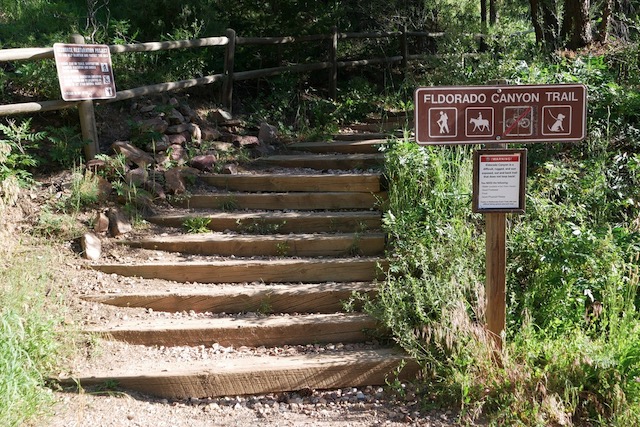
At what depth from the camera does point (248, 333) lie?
14.3 ft

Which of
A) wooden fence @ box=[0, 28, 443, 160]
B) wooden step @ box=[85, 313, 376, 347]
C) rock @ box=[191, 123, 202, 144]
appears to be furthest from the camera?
rock @ box=[191, 123, 202, 144]

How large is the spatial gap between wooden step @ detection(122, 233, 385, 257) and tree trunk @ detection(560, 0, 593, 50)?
4.09 m

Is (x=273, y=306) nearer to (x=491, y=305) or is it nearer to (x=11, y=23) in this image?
(x=491, y=305)

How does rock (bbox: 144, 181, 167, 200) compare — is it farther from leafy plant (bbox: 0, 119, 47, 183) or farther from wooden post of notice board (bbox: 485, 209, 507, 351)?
wooden post of notice board (bbox: 485, 209, 507, 351)

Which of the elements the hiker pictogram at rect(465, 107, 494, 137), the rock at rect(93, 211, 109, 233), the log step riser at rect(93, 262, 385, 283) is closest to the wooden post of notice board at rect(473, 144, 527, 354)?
the hiker pictogram at rect(465, 107, 494, 137)

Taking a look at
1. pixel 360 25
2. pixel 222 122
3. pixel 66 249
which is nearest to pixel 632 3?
pixel 360 25

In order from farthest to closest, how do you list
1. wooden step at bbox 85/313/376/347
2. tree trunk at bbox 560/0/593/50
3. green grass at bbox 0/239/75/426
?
1. tree trunk at bbox 560/0/593/50
2. wooden step at bbox 85/313/376/347
3. green grass at bbox 0/239/75/426

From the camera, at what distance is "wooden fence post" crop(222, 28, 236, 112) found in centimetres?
757

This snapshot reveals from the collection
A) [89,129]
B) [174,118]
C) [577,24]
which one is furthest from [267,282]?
[577,24]

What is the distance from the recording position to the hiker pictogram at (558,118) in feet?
11.5

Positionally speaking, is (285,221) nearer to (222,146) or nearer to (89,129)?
(222,146)

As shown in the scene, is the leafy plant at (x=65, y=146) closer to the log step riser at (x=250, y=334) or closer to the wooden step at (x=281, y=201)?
the wooden step at (x=281, y=201)

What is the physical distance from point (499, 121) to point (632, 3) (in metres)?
7.44

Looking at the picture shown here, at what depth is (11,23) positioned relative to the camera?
834 cm
